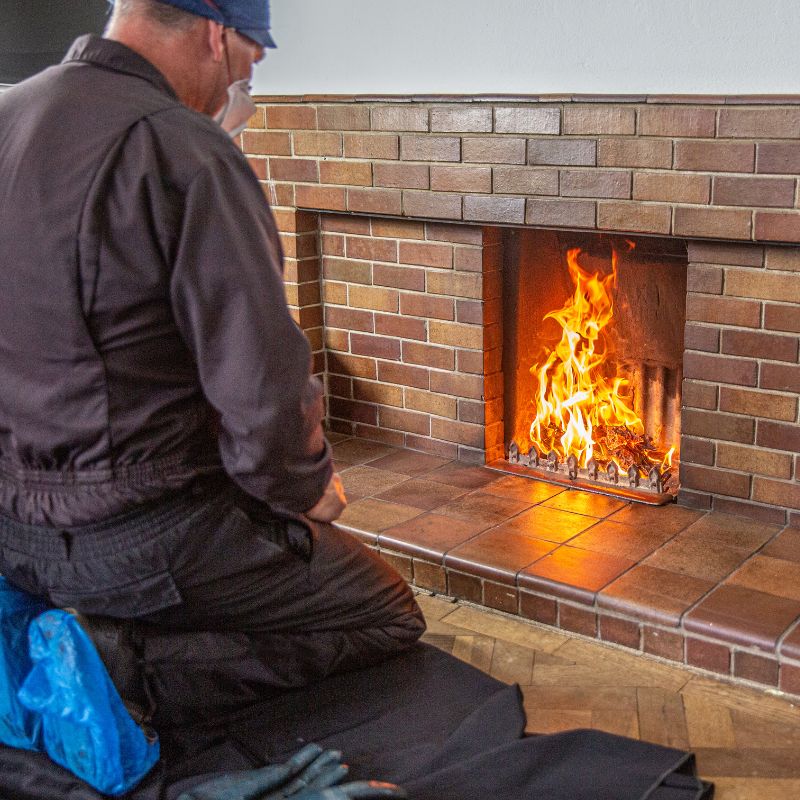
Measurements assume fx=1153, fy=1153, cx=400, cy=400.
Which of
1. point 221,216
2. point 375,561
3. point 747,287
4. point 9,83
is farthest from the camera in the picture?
point 9,83

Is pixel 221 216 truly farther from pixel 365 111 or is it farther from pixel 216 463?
pixel 365 111

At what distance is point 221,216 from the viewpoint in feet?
5.98

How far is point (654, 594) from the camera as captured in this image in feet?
8.49

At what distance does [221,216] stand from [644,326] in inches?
66.8


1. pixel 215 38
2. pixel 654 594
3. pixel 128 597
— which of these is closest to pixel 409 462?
pixel 654 594

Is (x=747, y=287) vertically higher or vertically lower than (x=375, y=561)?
higher

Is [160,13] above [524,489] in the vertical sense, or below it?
above

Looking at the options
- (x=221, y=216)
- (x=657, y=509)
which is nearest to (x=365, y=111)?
(x=657, y=509)

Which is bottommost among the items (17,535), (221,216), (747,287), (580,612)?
(580,612)

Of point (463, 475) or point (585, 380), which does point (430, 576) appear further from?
point (585, 380)

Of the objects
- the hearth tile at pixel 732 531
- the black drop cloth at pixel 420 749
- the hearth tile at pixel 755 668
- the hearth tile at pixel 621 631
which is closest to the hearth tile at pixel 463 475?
the hearth tile at pixel 732 531

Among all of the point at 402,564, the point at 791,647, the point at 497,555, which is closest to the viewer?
the point at 791,647

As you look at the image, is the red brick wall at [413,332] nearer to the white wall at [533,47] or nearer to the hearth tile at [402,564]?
the white wall at [533,47]

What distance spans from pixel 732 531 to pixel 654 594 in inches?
16.1
